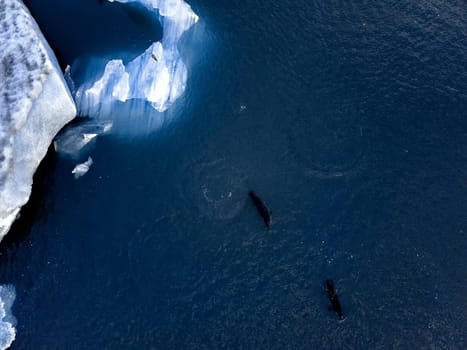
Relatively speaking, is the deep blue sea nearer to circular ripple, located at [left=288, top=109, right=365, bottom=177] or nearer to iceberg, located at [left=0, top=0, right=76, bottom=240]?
circular ripple, located at [left=288, top=109, right=365, bottom=177]

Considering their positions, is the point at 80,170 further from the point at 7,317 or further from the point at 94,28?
the point at 94,28

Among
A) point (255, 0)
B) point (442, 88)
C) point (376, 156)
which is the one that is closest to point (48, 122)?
point (255, 0)

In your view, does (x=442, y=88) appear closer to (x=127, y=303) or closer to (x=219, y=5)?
(x=219, y=5)

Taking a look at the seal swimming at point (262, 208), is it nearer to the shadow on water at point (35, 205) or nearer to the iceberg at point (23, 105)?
the shadow on water at point (35, 205)

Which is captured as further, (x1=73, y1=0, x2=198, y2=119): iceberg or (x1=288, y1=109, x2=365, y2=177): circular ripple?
(x1=73, y1=0, x2=198, y2=119): iceberg

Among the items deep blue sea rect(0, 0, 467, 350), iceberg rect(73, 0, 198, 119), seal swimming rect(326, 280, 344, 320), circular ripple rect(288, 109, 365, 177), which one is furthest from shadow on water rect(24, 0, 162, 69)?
seal swimming rect(326, 280, 344, 320)

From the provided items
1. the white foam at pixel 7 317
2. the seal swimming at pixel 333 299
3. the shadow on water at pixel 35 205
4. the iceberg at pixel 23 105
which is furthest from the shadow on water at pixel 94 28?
the seal swimming at pixel 333 299
